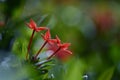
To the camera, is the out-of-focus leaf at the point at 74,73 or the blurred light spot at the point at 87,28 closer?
the out-of-focus leaf at the point at 74,73

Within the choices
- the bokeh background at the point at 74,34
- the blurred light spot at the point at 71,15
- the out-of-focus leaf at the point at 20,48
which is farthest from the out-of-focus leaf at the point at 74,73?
the blurred light spot at the point at 71,15

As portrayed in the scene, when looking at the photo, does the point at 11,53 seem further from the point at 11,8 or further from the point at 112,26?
the point at 112,26

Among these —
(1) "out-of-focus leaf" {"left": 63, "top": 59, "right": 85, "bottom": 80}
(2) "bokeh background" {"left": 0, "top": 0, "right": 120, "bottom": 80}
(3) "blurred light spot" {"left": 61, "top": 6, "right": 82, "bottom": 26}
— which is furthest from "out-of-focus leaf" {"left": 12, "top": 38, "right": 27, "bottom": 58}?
(3) "blurred light spot" {"left": 61, "top": 6, "right": 82, "bottom": 26}

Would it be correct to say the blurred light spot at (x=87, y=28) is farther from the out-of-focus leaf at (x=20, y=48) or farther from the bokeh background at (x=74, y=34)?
the out-of-focus leaf at (x=20, y=48)

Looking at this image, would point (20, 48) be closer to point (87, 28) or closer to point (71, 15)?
point (87, 28)

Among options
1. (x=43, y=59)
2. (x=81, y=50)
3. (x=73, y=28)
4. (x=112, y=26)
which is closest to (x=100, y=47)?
(x=81, y=50)

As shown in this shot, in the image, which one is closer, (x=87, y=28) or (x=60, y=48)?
(x=60, y=48)

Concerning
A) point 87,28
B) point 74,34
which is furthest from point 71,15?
point 74,34
